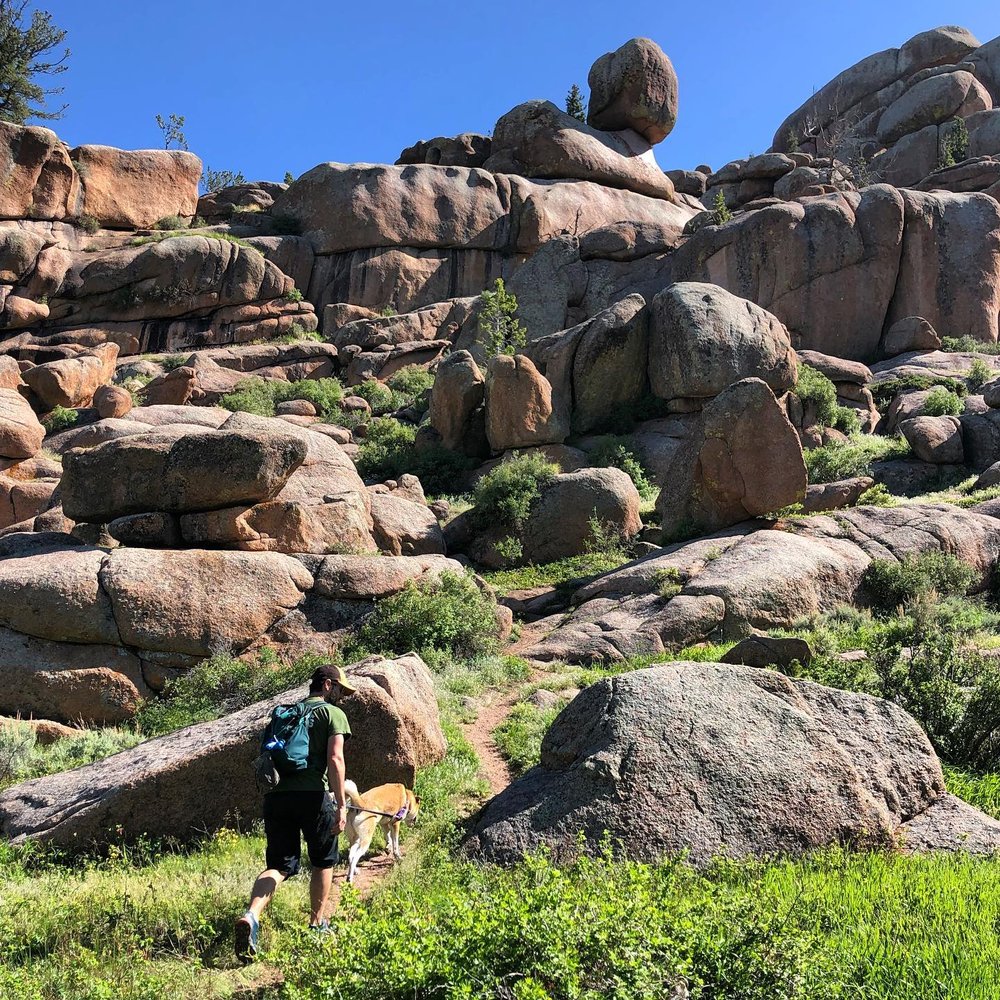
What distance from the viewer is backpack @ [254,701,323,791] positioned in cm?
636

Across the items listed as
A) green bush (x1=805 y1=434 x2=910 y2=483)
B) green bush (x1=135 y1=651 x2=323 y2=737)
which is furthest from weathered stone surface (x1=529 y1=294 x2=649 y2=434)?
green bush (x1=135 y1=651 x2=323 y2=737)

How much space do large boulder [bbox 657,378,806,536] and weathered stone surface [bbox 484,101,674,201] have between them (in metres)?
33.1

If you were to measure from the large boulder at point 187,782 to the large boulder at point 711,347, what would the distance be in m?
21.5

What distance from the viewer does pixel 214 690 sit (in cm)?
1260

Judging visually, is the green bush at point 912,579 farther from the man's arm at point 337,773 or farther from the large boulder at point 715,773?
the man's arm at point 337,773

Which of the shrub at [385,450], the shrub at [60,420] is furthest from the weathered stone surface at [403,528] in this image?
the shrub at [60,420]

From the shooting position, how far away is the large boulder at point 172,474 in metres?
15.4

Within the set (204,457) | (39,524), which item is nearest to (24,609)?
(204,457)

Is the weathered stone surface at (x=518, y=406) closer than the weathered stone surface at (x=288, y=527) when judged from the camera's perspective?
No

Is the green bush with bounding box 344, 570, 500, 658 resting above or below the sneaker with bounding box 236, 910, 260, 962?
above

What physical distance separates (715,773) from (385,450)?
22.9m

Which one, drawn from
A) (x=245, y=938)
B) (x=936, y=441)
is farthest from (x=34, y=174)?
(x=245, y=938)

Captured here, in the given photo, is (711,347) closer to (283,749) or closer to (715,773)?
(715,773)

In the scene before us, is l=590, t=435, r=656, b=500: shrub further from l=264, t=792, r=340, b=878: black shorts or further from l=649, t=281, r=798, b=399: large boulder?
l=264, t=792, r=340, b=878: black shorts
